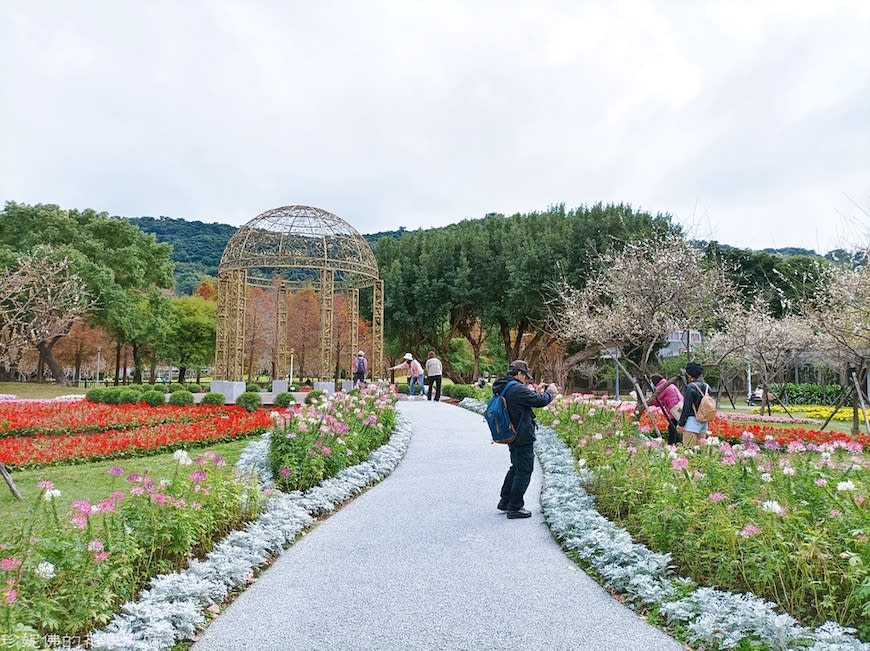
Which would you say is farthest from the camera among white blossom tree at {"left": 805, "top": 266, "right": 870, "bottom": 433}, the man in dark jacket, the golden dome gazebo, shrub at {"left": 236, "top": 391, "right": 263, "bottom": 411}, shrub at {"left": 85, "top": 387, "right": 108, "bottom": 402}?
the golden dome gazebo

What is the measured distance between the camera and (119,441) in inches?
388

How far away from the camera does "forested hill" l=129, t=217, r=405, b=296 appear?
54.9 m

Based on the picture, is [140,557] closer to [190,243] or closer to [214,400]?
[214,400]

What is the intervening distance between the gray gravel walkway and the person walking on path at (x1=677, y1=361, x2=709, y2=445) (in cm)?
227

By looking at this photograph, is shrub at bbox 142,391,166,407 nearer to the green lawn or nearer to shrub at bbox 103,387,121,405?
shrub at bbox 103,387,121,405

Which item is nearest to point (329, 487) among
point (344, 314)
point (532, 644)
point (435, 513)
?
point (435, 513)

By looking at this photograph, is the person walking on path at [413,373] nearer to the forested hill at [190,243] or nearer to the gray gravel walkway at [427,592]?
the gray gravel walkway at [427,592]

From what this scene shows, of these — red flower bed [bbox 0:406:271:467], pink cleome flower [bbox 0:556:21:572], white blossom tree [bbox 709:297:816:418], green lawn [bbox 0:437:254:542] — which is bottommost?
green lawn [bbox 0:437:254:542]

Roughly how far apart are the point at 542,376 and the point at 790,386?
41.7 feet

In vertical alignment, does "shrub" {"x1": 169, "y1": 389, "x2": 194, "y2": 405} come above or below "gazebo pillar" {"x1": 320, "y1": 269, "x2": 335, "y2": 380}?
below

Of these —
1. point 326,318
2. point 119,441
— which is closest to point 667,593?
point 119,441

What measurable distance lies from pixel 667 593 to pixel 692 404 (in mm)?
4052

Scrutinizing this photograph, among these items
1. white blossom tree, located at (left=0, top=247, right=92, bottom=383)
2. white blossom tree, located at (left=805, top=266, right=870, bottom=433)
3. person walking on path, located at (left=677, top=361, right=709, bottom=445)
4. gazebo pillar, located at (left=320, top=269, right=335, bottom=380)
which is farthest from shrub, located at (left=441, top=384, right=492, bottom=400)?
white blossom tree, located at (left=0, top=247, right=92, bottom=383)

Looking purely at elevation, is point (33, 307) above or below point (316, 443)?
above
